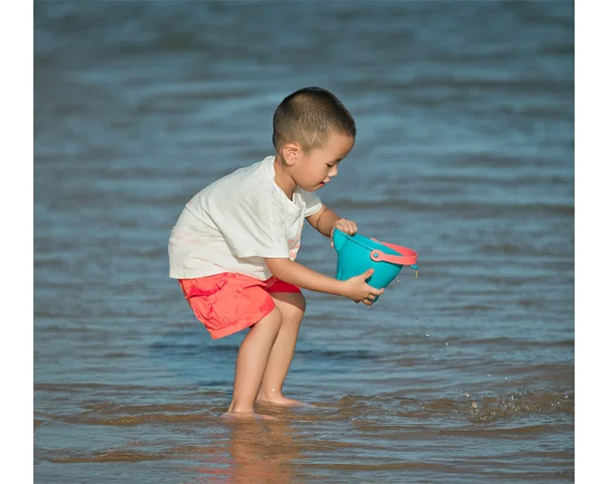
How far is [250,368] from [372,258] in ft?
1.90

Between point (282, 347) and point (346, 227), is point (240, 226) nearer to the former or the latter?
point (346, 227)

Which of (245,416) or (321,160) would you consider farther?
(245,416)

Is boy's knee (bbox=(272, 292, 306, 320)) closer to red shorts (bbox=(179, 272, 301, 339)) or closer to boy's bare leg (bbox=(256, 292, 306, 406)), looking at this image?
boy's bare leg (bbox=(256, 292, 306, 406))

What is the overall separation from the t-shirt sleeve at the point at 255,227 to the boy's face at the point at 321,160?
15 cm

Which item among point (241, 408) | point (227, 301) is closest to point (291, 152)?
point (227, 301)

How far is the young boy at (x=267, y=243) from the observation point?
398cm

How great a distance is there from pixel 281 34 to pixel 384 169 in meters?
4.74

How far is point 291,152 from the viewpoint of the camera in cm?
400

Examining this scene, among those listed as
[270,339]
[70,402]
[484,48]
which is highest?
[484,48]

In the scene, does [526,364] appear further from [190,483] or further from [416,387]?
[190,483]

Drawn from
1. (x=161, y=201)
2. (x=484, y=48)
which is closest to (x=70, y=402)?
(x=161, y=201)

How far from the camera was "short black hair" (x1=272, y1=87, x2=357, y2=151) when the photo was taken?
3941 millimetres

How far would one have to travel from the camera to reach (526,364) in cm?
482

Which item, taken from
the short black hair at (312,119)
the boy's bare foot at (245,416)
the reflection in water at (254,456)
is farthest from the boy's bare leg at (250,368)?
the short black hair at (312,119)
